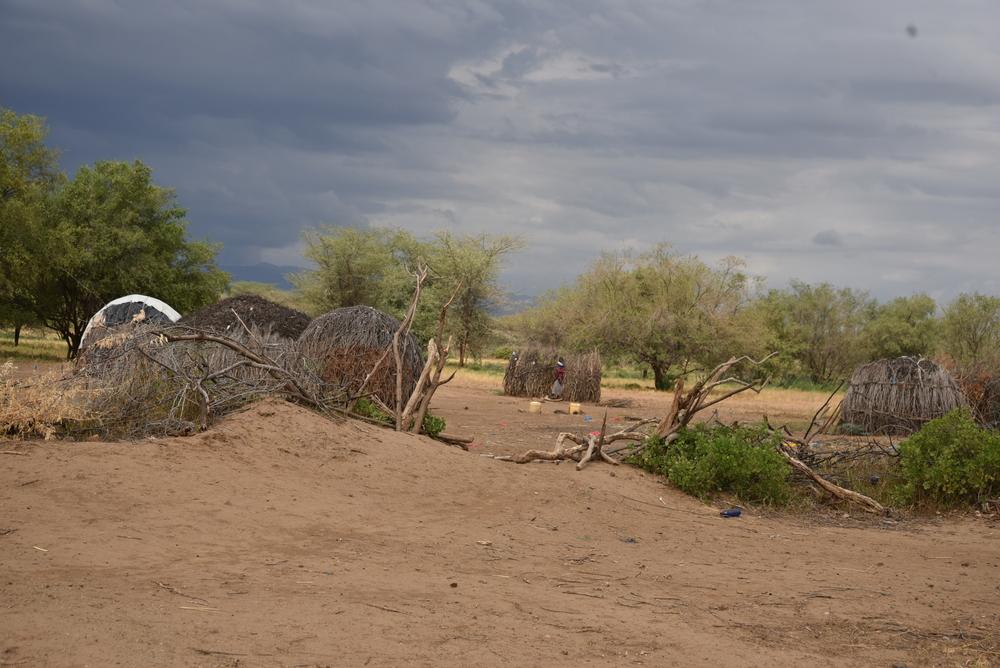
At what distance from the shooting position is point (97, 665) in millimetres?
4039

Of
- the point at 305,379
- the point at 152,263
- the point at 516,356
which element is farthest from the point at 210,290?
the point at 305,379

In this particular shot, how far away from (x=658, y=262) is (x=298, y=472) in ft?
108

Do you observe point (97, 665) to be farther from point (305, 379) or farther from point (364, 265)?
point (364, 265)

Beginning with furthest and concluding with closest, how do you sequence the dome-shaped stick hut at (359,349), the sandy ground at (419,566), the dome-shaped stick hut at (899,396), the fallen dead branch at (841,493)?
the dome-shaped stick hut at (899,396) < the dome-shaped stick hut at (359,349) < the fallen dead branch at (841,493) < the sandy ground at (419,566)

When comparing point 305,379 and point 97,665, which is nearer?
point 97,665

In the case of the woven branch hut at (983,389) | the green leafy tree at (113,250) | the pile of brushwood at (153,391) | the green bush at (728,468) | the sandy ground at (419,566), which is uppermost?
the green leafy tree at (113,250)

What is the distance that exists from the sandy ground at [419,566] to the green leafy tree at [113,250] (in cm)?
2340

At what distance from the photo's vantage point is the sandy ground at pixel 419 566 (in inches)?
183

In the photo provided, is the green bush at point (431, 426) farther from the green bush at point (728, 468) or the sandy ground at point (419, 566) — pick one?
the green bush at point (728, 468)

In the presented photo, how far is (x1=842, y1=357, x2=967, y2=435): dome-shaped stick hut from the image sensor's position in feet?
55.0

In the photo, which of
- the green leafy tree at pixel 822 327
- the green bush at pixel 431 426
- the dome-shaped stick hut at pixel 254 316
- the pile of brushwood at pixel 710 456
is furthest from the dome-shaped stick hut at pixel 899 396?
the green leafy tree at pixel 822 327

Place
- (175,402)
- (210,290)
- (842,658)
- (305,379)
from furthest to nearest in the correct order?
(210,290)
(305,379)
(175,402)
(842,658)

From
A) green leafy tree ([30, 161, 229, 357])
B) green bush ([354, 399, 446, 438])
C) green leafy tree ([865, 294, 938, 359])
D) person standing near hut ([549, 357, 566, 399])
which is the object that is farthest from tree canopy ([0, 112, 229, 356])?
green leafy tree ([865, 294, 938, 359])

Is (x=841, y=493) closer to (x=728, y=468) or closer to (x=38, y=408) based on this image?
(x=728, y=468)
